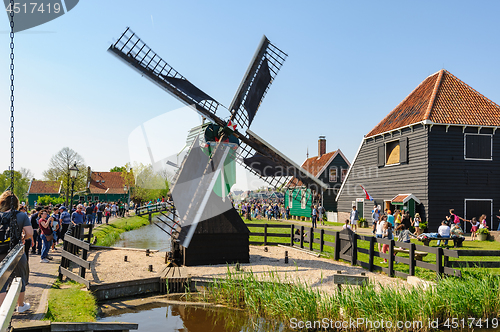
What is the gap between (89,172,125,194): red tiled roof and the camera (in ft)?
237

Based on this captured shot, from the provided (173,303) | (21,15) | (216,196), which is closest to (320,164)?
(216,196)

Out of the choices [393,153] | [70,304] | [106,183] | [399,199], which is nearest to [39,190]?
[106,183]

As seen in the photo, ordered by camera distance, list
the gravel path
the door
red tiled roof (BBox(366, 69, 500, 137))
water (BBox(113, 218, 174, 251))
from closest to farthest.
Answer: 1. the gravel path
2. water (BBox(113, 218, 174, 251))
3. red tiled roof (BBox(366, 69, 500, 137))
4. the door

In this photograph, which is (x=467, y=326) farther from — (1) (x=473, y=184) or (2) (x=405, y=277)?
(1) (x=473, y=184)

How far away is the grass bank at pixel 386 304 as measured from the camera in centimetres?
679

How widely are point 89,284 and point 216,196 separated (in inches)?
181

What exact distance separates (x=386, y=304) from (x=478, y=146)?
16.8m

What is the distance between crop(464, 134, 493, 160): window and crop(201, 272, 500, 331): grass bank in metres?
13.8

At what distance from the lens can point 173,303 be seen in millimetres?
8812

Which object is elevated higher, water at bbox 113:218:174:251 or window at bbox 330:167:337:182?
window at bbox 330:167:337:182
